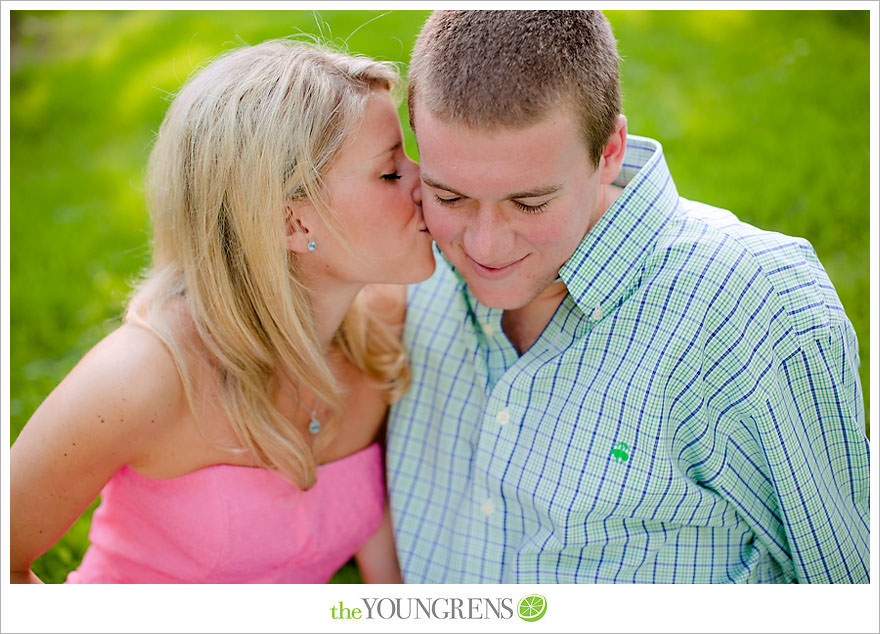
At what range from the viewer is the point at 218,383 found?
2.34m

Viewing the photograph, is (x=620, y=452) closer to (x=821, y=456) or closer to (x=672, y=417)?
(x=672, y=417)

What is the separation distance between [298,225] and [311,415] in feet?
1.89

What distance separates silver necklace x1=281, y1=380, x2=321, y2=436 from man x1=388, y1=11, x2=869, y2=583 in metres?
0.46

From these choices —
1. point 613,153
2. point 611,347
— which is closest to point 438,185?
point 613,153

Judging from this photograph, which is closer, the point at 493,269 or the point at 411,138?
the point at 493,269

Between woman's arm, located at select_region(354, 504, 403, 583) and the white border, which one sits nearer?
the white border

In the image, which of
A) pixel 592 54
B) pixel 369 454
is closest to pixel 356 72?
pixel 592 54

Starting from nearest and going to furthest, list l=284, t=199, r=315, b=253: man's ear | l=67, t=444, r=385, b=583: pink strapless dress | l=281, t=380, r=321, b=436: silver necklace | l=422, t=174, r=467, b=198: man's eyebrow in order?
1. l=422, t=174, r=467, b=198: man's eyebrow
2. l=284, t=199, r=315, b=253: man's ear
3. l=67, t=444, r=385, b=583: pink strapless dress
4. l=281, t=380, r=321, b=436: silver necklace

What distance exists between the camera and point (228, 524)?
7.85 ft

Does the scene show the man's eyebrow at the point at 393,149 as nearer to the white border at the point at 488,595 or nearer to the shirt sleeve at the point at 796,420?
the white border at the point at 488,595

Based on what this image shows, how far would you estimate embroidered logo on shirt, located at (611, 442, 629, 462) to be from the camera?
2.18m

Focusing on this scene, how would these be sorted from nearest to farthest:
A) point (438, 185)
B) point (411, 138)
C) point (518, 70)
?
point (518, 70) → point (438, 185) → point (411, 138)

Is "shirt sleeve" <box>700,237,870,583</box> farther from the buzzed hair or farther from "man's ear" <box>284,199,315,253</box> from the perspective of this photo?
"man's ear" <box>284,199,315,253</box>

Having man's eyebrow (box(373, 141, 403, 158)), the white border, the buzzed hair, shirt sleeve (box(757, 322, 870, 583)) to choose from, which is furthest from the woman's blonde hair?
shirt sleeve (box(757, 322, 870, 583))
